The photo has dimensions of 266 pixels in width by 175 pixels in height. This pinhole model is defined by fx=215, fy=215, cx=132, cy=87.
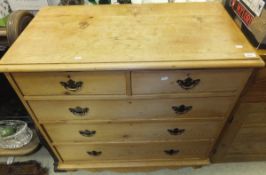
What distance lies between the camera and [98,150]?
122cm

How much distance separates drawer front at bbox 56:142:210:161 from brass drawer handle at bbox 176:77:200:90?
1.45 ft

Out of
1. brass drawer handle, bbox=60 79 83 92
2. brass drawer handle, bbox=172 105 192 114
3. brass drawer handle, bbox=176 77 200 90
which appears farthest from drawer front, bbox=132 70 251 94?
brass drawer handle, bbox=60 79 83 92

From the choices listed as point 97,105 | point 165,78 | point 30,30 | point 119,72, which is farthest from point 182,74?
point 30,30

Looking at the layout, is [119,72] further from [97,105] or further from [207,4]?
[207,4]

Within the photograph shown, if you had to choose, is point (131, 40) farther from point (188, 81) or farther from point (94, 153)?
point (94, 153)

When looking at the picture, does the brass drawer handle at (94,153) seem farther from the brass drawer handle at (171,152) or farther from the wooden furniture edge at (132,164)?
the brass drawer handle at (171,152)

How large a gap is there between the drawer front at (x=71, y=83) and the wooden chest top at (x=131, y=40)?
2.1 inches

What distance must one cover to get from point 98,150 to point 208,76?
0.74 m

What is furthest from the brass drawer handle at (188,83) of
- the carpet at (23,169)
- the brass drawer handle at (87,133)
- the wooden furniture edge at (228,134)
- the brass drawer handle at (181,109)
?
the carpet at (23,169)

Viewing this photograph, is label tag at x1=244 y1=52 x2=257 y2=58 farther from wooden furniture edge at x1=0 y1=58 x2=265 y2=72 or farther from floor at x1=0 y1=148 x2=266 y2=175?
floor at x1=0 y1=148 x2=266 y2=175

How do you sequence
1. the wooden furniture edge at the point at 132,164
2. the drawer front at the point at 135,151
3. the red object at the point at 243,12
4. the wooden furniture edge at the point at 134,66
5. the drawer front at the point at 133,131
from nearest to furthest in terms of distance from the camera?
the wooden furniture edge at the point at 134,66 < the red object at the point at 243,12 < the drawer front at the point at 133,131 < the drawer front at the point at 135,151 < the wooden furniture edge at the point at 132,164

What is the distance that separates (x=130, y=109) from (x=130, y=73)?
0.70 feet

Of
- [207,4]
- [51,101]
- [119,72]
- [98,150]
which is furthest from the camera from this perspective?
[98,150]

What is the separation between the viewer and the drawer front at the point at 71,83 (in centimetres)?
81
